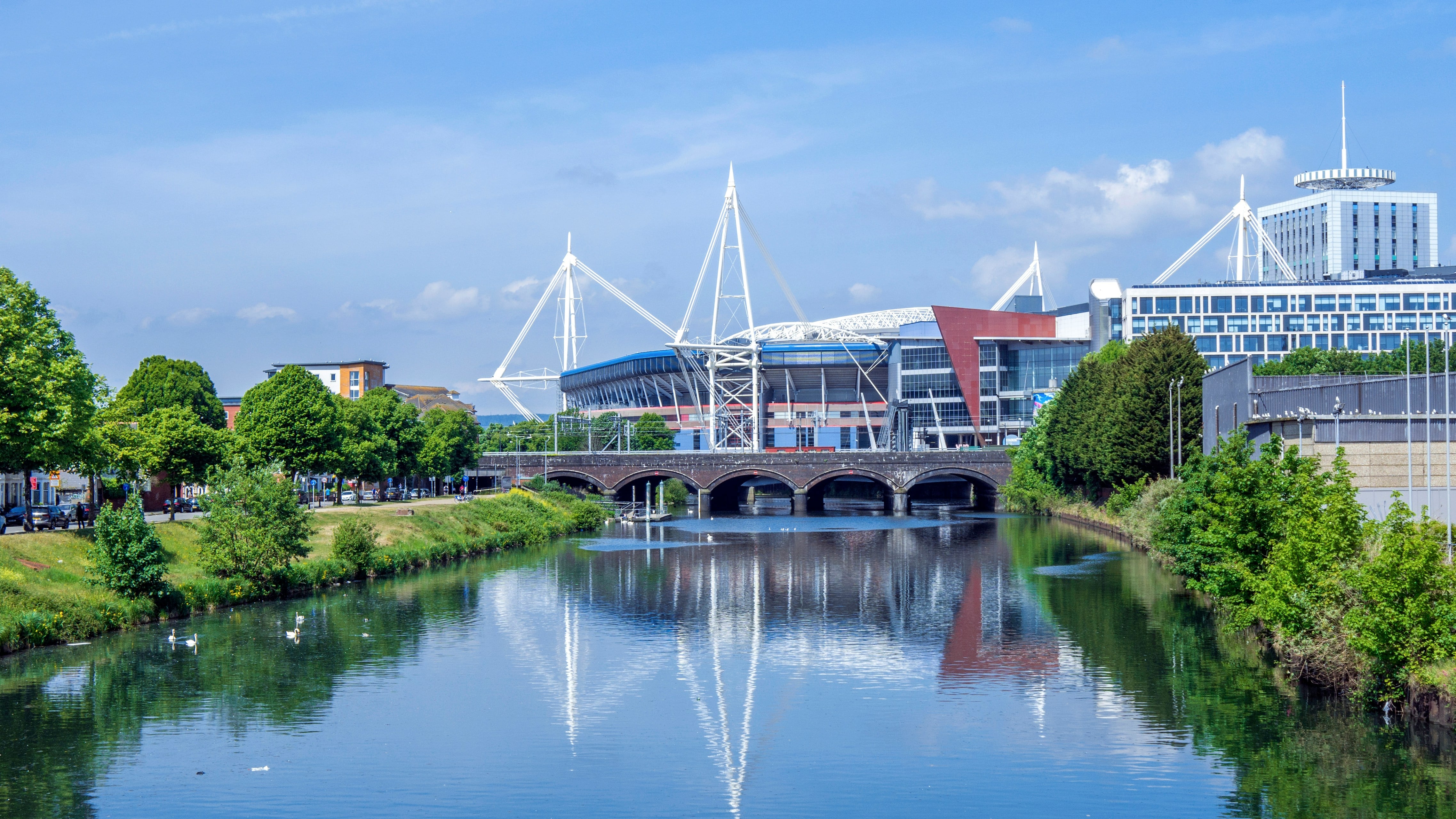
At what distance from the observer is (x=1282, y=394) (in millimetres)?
50969

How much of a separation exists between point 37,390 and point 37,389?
13 mm

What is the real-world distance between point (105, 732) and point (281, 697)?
205 inches

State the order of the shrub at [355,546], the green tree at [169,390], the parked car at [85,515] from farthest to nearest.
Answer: the green tree at [169,390], the shrub at [355,546], the parked car at [85,515]

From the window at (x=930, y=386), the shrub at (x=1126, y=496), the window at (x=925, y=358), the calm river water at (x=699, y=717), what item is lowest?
the calm river water at (x=699, y=717)

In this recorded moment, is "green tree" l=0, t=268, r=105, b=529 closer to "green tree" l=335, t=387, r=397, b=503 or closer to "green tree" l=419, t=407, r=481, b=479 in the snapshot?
"green tree" l=335, t=387, r=397, b=503

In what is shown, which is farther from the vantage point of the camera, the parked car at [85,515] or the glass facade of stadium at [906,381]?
the glass facade of stadium at [906,381]

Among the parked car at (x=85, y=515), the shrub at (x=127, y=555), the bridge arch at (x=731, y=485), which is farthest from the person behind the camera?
the bridge arch at (x=731, y=485)

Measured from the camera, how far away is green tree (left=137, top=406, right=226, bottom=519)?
224ft

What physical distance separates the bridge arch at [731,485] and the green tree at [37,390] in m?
75.5

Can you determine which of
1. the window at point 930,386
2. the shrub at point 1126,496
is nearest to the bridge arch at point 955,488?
the window at point 930,386

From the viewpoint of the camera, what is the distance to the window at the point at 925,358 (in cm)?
17262

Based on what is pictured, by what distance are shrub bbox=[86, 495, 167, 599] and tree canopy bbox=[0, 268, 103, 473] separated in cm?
541

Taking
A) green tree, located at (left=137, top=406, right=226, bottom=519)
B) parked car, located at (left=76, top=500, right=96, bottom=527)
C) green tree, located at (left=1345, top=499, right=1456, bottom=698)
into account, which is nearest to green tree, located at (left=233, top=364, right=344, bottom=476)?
green tree, located at (left=137, top=406, right=226, bottom=519)

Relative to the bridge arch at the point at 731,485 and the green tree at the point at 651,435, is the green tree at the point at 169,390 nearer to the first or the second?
the bridge arch at the point at 731,485
